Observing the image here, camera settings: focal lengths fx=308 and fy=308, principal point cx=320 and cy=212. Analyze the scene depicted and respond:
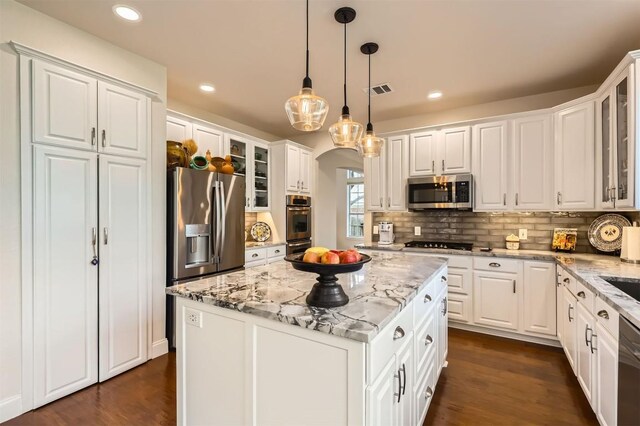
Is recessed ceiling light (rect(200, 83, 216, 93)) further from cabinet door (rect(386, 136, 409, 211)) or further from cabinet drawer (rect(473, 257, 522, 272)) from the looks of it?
cabinet drawer (rect(473, 257, 522, 272))

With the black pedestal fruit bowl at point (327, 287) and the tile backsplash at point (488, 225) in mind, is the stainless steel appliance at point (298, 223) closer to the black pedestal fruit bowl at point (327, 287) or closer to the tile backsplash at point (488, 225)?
the tile backsplash at point (488, 225)

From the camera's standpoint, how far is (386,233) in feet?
14.5

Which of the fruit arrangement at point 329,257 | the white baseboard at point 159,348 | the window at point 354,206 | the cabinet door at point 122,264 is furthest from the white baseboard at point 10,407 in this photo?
the window at point 354,206

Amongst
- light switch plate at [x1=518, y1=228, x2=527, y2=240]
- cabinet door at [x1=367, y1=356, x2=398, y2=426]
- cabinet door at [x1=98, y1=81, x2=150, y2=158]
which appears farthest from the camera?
light switch plate at [x1=518, y1=228, x2=527, y2=240]

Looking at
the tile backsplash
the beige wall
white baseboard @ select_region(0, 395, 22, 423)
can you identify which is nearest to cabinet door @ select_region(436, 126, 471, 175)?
the tile backsplash

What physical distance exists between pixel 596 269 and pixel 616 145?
1.03 meters

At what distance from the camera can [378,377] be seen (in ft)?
3.95

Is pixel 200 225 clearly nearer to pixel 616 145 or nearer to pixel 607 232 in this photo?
pixel 616 145

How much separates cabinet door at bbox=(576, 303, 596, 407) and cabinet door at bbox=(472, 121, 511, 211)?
1.63 meters

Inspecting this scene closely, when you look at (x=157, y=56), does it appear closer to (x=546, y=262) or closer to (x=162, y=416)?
(x=162, y=416)

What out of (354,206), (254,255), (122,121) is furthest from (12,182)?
(354,206)

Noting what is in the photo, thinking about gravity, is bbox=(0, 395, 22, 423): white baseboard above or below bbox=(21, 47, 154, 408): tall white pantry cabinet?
below

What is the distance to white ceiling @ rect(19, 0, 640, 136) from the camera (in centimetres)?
214

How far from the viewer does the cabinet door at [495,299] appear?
129 inches
